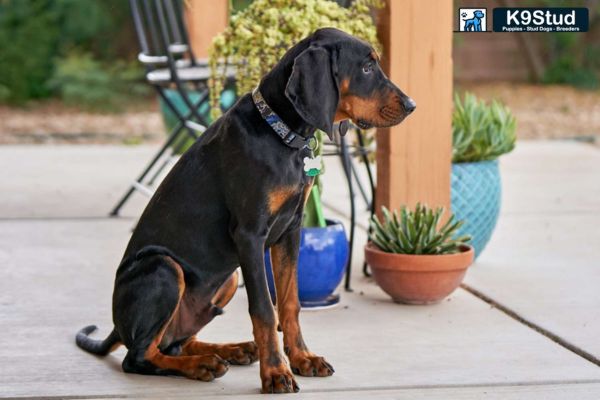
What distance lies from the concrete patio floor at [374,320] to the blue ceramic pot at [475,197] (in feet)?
0.71

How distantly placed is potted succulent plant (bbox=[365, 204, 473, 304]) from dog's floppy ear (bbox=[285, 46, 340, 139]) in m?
1.26

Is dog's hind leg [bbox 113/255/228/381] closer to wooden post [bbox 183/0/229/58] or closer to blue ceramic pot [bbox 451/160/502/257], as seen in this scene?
blue ceramic pot [bbox 451/160/502/257]

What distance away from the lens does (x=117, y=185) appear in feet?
25.2

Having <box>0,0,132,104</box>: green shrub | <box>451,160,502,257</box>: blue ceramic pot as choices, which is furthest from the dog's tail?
<box>0,0,132,104</box>: green shrub

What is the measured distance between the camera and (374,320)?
4309mm

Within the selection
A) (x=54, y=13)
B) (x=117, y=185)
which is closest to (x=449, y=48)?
(x=117, y=185)

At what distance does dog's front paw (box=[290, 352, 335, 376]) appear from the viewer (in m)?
3.55

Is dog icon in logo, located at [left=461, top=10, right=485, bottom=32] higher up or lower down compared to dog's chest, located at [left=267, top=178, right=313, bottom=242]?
higher up

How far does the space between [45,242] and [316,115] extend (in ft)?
9.60

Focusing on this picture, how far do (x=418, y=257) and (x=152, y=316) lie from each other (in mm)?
Answer: 1359

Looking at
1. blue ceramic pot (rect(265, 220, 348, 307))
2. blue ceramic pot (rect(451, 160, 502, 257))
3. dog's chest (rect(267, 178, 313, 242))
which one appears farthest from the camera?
blue ceramic pot (rect(451, 160, 502, 257))

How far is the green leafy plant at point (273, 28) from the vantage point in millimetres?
4461

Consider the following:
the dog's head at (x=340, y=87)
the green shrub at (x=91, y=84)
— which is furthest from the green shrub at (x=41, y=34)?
the dog's head at (x=340, y=87)

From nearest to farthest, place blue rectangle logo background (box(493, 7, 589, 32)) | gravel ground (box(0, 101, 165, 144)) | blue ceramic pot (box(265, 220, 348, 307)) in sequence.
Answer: blue ceramic pot (box(265, 220, 348, 307)) → blue rectangle logo background (box(493, 7, 589, 32)) → gravel ground (box(0, 101, 165, 144))
